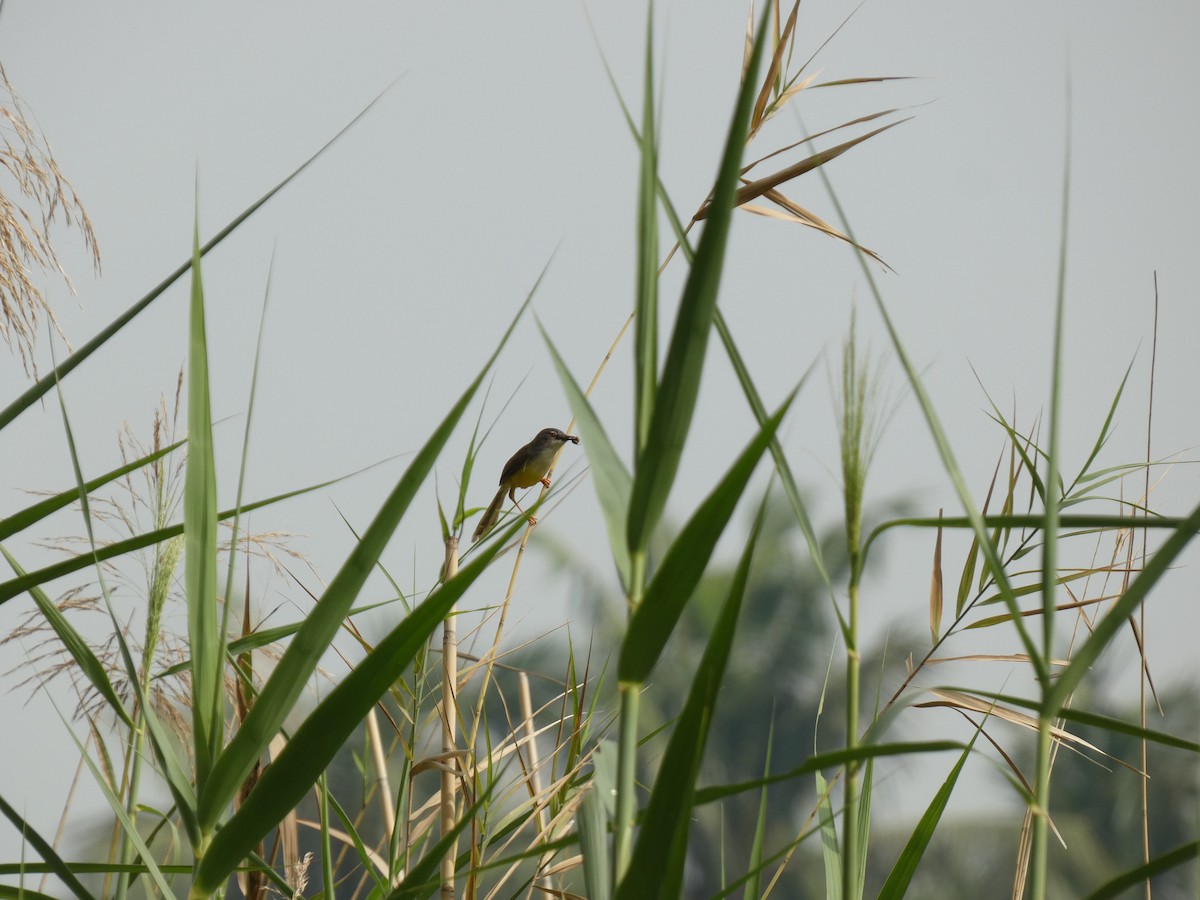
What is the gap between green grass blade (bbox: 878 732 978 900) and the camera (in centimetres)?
131

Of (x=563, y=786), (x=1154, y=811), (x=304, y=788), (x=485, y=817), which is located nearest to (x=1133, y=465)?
(x=563, y=786)

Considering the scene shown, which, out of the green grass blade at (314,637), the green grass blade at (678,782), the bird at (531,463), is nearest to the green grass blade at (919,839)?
the green grass blade at (678,782)

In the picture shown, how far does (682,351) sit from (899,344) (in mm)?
207

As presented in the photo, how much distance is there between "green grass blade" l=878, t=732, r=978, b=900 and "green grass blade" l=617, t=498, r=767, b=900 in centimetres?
46

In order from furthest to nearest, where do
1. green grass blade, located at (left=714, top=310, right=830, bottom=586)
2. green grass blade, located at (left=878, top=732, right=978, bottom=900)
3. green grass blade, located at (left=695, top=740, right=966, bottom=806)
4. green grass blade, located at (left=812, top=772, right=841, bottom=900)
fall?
green grass blade, located at (left=812, top=772, right=841, bottom=900), green grass blade, located at (left=878, top=732, right=978, bottom=900), green grass blade, located at (left=714, top=310, right=830, bottom=586), green grass blade, located at (left=695, top=740, right=966, bottom=806)

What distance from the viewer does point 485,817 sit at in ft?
5.81

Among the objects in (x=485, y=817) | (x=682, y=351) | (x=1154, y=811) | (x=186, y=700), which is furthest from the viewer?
(x=1154, y=811)

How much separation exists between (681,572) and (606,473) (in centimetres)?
13

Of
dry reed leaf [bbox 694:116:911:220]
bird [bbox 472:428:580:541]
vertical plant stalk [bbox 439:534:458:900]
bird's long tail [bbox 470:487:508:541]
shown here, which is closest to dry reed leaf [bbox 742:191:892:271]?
dry reed leaf [bbox 694:116:911:220]

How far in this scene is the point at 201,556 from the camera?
1197 millimetres

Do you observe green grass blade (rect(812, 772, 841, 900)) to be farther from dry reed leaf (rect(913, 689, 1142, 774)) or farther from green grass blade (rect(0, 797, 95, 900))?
green grass blade (rect(0, 797, 95, 900))

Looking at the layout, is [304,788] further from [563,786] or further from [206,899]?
[563,786]

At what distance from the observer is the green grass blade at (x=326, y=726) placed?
42.9 inches

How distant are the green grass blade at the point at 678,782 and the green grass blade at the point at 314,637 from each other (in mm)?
325
